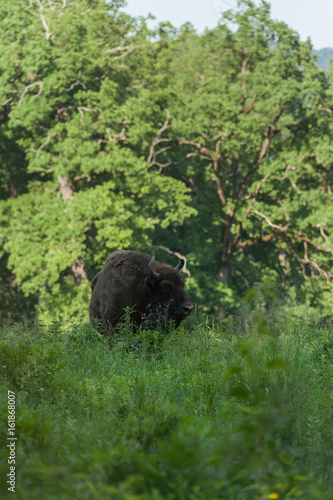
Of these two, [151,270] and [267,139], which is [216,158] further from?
[151,270]

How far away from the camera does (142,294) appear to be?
8750mm

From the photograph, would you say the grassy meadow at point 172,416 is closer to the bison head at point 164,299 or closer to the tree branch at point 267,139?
the bison head at point 164,299

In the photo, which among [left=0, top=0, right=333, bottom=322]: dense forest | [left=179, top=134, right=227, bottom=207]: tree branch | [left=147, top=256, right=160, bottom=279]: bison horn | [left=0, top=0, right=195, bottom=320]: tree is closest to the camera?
[left=147, top=256, right=160, bottom=279]: bison horn

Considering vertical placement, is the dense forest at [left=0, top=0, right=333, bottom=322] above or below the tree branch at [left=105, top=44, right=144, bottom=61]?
below

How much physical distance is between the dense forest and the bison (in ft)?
39.3

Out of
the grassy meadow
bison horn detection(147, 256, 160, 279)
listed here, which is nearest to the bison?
bison horn detection(147, 256, 160, 279)

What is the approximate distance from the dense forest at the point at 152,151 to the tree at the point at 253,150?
2.7 inches

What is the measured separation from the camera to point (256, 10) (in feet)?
84.7

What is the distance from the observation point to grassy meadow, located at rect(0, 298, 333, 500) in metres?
2.87

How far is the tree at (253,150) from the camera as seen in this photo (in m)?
24.4

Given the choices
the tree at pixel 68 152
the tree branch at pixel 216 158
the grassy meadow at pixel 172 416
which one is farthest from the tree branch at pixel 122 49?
the grassy meadow at pixel 172 416

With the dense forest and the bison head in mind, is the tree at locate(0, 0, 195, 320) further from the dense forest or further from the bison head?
the bison head

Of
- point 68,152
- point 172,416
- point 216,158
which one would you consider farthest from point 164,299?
point 216,158

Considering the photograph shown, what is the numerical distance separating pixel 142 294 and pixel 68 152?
14831 millimetres
